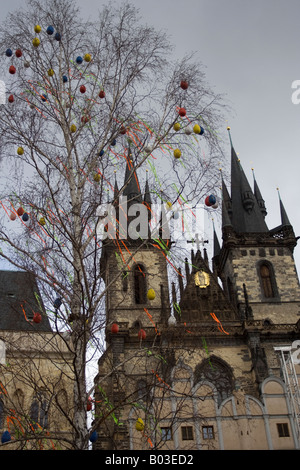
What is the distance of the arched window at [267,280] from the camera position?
30.0m

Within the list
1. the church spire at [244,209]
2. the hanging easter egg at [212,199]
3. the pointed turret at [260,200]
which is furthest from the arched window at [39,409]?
the pointed turret at [260,200]

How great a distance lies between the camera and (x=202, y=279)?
98.3 ft

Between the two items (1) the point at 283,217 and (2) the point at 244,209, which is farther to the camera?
(2) the point at 244,209

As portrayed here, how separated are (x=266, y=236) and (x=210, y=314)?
270 inches

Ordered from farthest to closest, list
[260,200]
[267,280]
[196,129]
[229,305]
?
[260,200], [267,280], [229,305], [196,129]

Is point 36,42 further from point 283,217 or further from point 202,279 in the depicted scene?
point 283,217

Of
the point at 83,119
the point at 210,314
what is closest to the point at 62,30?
the point at 83,119

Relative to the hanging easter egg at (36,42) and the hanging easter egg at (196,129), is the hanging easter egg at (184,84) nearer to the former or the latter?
the hanging easter egg at (196,129)

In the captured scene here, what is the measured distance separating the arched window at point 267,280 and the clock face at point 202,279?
3.36 meters

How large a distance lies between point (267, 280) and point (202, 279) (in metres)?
4.02

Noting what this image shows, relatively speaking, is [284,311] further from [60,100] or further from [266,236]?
[60,100]

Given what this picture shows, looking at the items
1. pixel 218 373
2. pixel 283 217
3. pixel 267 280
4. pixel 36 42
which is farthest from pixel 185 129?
pixel 283 217

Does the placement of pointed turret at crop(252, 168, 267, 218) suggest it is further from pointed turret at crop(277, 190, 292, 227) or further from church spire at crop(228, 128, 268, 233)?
pointed turret at crop(277, 190, 292, 227)
